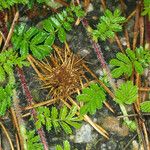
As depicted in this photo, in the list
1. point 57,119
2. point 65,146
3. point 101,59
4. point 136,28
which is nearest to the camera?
point 65,146

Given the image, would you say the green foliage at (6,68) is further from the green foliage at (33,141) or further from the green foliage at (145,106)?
the green foliage at (145,106)

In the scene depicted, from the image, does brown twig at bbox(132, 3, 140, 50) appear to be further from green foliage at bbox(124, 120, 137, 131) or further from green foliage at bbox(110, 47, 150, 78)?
green foliage at bbox(124, 120, 137, 131)

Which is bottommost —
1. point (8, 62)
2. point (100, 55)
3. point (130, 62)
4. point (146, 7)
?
point (130, 62)

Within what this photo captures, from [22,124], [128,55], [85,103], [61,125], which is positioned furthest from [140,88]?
[22,124]

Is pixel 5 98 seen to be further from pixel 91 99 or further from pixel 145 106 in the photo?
pixel 145 106

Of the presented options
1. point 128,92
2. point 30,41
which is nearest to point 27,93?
point 30,41

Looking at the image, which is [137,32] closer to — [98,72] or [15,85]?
[98,72]
